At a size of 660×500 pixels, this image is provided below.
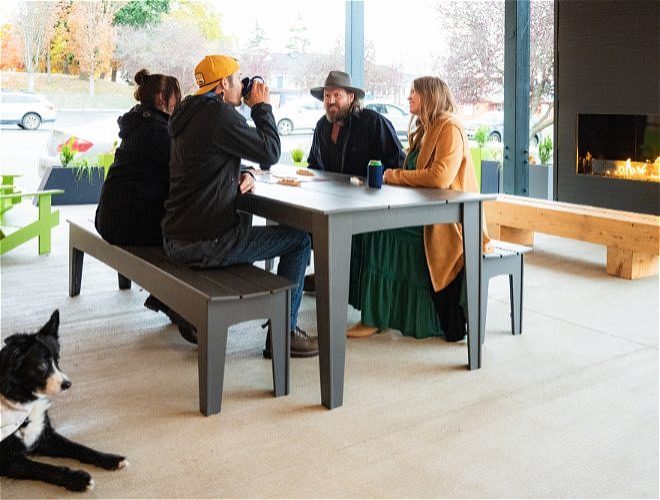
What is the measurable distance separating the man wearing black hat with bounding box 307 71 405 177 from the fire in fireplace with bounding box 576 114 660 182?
2141 mm

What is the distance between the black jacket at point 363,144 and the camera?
169 inches

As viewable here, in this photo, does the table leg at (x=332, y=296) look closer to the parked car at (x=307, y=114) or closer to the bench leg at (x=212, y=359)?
the bench leg at (x=212, y=359)

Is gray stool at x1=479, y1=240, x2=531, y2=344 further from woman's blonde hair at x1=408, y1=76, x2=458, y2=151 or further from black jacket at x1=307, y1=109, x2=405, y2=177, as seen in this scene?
black jacket at x1=307, y1=109, x2=405, y2=177

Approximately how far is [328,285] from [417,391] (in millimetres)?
591

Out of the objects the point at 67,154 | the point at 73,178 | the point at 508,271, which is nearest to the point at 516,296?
the point at 508,271

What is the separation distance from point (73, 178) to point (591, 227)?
16.6ft

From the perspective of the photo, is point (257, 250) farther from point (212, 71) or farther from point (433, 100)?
point (433, 100)

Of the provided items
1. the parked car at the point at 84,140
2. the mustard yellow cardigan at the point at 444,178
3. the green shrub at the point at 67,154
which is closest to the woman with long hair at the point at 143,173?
the mustard yellow cardigan at the point at 444,178

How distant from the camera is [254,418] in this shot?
113 inches

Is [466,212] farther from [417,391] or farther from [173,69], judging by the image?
[173,69]

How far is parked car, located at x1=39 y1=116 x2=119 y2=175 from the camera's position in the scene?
8062 mm

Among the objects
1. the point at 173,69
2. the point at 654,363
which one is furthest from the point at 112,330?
the point at 173,69

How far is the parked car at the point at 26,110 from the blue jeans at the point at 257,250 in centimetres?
510

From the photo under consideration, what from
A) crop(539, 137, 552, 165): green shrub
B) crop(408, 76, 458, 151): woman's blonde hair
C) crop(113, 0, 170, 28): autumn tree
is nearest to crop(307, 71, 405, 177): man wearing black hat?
crop(408, 76, 458, 151): woman's blonde hair
